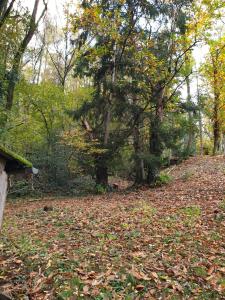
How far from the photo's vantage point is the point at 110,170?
16.0 m

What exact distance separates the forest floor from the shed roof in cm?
193

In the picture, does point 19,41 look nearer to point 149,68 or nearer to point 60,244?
point 149,68

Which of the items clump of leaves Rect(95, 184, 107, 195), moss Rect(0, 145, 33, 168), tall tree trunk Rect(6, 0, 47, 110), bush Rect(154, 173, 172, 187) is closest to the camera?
moss Rect(0, 145, 33, 168)

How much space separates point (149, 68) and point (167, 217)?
310 inches

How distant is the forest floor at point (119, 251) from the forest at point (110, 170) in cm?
3


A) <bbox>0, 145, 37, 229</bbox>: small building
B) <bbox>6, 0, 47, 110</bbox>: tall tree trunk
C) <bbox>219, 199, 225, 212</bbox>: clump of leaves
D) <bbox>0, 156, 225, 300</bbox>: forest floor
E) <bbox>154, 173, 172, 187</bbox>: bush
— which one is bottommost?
<bbox>0, 156, 225, 300</bbox>: forest floor

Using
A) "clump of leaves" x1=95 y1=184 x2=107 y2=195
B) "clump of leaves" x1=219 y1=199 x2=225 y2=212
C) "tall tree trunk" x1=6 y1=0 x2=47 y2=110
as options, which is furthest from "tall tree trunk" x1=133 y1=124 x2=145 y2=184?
"tall tree trunk" x1=6 y1=0 x2=47 y2=110

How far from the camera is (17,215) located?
10711 mm

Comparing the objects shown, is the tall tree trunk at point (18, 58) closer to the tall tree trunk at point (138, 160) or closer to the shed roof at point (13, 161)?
the tall tree trunk at point (138, 160)

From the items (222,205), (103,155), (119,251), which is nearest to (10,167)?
(119,251)

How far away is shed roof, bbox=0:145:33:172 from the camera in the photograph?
4984mm

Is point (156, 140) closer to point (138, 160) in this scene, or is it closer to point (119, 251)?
point (138, 160)

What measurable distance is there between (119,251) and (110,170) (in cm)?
959

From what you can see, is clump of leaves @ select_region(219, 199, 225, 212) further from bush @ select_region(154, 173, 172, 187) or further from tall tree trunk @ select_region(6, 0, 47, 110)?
tall tree trunk @ select_region(6, 0, 47, 110)
